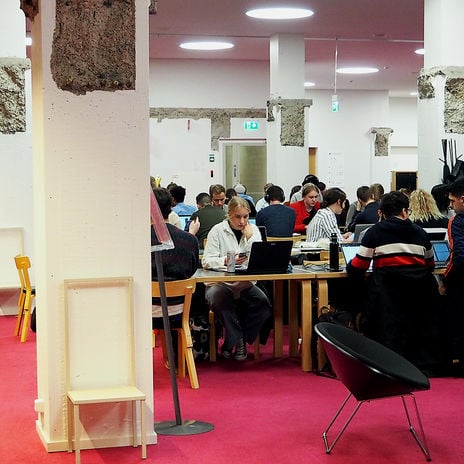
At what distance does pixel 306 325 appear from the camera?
7.68 metres

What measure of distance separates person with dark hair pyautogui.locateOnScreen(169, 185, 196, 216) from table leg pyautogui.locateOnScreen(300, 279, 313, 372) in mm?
3915

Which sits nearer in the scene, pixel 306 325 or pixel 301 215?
pixel 306 325

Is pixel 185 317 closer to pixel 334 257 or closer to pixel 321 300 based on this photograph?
pixel 321 300

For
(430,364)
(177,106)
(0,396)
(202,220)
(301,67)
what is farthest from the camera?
(177,106)

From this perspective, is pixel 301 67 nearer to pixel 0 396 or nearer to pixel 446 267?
pixel 446 267

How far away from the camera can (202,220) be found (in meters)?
10.4

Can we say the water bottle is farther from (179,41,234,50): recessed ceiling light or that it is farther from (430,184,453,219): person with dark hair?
(179,41,234,50): recessed ceiling light

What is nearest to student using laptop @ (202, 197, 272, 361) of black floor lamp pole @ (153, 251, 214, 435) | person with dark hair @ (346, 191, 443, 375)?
person with dark hair @ (346, 191, 443, 375)

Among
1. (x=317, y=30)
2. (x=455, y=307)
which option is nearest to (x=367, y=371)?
(x=455, y=307)

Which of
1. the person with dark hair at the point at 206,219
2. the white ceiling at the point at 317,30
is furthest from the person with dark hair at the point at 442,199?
the white ceiling at the point at 317,30

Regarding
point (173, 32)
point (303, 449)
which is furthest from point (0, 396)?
point (173, 32)

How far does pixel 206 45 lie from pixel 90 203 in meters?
12.1

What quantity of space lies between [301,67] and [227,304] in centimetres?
833

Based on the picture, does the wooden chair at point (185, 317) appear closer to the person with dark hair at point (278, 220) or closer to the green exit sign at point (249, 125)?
the person with dark hair at point (278, 220)
